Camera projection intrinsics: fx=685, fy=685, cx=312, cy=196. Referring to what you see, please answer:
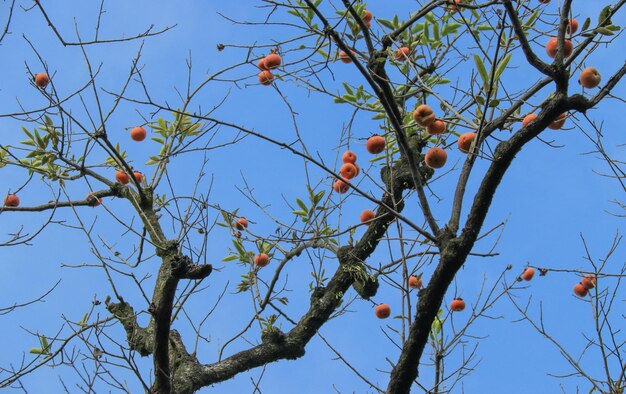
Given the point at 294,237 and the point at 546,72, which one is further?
the point at 294,237

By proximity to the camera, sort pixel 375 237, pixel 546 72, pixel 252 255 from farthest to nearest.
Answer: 1. pixel 252 255
2. pixel 375 237
3. pixel 546 72

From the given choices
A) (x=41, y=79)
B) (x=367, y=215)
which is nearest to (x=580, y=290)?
(x=367, y=215)

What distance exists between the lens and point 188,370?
318 cm

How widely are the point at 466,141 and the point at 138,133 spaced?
2.36m

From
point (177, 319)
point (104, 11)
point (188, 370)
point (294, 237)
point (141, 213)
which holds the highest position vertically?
point (104, 11)

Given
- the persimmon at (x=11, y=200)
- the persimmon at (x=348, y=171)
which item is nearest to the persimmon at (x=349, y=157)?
the persimmon at (x=348, y=171)

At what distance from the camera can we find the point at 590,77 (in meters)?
2.55

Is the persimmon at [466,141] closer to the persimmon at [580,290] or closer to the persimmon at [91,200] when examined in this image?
the persimmon at [580,290]

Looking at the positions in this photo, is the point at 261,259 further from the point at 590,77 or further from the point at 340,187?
the point at 590,77

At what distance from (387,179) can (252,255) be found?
0.86 m

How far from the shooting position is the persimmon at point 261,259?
370cm

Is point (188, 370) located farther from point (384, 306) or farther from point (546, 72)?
point (546, 72)

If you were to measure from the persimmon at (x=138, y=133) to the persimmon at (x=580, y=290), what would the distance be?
2.69 metres

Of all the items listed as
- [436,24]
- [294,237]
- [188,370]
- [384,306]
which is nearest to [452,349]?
[384,306]
